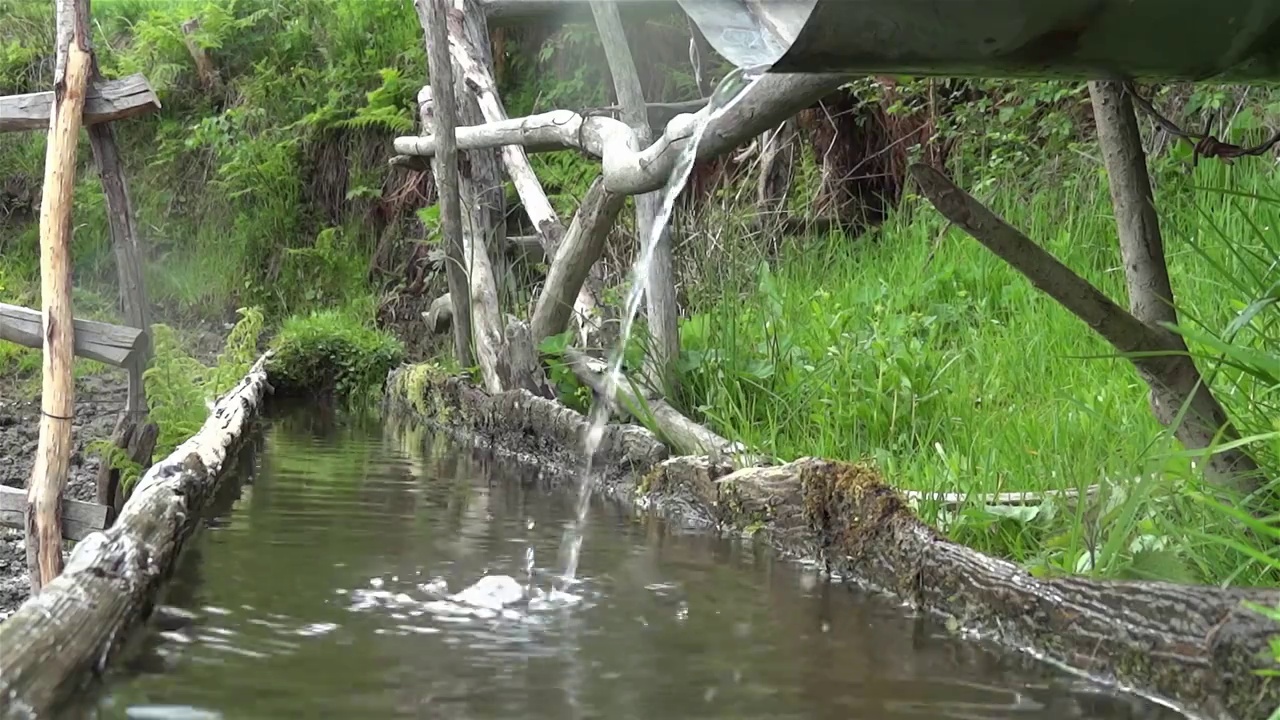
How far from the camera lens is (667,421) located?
18.4ft

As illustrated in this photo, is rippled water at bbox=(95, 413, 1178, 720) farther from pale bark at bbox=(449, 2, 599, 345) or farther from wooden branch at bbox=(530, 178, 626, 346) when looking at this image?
pale bark at bbox=(449, 2, 599, 345)

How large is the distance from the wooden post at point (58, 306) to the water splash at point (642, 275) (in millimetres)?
1922

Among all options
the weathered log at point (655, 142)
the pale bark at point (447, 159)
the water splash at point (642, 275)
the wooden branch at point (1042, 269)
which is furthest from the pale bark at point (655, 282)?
the wooden branch at point (1042, 269)

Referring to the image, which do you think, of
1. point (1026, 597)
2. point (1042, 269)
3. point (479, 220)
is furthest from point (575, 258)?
point (1042, 269)

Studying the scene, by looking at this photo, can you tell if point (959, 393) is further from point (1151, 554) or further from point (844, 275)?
point (844, 275)

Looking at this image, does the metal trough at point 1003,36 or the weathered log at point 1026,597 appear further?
the weathered log at point 1026,597

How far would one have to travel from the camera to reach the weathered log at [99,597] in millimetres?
2402

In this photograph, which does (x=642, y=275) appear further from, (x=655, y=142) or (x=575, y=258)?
(x=575, y=258)

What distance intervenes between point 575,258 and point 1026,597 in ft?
13.0

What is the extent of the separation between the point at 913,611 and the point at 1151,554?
28.4 inches

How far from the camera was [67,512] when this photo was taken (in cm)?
494

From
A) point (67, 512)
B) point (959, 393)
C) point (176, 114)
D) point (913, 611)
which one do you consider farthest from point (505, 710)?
point (176, 114)

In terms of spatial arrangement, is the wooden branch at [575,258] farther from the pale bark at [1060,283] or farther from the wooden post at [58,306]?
the pale bark at [1060,283]

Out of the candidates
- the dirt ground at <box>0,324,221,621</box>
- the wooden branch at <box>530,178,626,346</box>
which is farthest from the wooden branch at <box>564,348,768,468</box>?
the dirt ground at <box>0,324,221,621</box>
